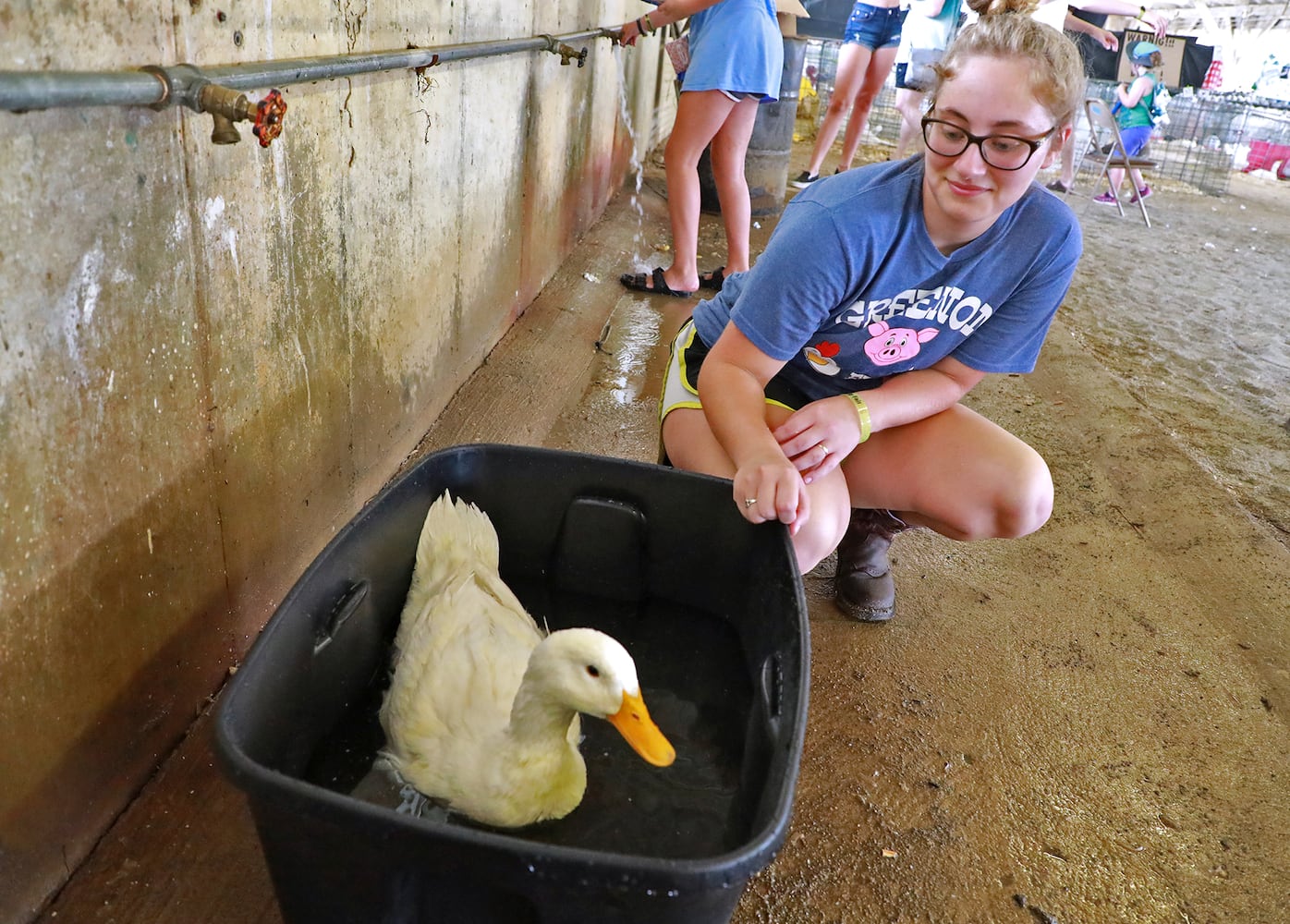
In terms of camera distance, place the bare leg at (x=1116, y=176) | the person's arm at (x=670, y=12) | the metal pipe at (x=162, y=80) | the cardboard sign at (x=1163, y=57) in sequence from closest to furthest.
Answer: the metal pipe at (x=162, y=80) → the person's arm at (x=670, y=12) → the bare leg at (x=1116, y=176) → the cardboard sign at (x=1163, y=57)

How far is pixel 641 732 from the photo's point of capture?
42.8 inches

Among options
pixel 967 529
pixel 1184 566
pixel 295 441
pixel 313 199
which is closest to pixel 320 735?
pixel 295 441

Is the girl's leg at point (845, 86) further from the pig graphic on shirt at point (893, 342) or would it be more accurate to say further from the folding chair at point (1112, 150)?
the pig graphic on shirt at point (893, 342)

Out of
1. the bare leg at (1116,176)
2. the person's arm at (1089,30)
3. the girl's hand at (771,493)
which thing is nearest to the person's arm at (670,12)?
the girl's hand at (771,493)

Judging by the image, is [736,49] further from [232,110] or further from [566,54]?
[232,110]

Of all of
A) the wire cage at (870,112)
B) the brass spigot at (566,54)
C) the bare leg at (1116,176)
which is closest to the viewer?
the brass spigot at (566,54)

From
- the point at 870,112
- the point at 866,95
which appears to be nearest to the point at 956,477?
the point at 866,95

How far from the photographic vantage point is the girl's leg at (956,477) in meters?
1.61

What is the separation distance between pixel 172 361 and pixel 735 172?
257 centimetres

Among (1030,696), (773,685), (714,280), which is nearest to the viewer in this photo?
(773,685)

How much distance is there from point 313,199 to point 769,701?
1004 millimetres

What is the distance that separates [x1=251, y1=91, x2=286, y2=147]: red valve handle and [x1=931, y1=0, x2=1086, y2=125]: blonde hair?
95 cm

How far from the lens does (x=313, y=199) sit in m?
1.41

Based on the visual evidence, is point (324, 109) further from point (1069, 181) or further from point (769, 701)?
point (1069, 181)
